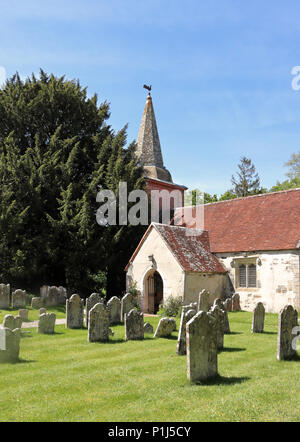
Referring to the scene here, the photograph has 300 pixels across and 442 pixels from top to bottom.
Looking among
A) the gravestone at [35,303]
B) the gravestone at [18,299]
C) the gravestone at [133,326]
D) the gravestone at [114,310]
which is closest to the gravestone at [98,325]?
the gravestone at [133,326]

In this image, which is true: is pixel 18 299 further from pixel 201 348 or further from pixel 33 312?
pixel 201 348

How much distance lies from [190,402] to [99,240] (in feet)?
58.3

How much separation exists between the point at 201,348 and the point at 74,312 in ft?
24.9

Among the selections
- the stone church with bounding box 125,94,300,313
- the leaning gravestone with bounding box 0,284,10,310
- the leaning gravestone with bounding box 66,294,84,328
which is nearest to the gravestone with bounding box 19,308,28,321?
the leaning gravestone with bounding box 66,294,84,328

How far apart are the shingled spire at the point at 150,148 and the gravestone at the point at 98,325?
1990cm

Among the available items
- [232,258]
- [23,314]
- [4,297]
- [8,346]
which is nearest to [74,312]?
[23,314]

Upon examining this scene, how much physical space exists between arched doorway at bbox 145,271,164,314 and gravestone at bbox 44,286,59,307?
15.8ft

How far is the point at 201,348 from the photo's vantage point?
7.51 m

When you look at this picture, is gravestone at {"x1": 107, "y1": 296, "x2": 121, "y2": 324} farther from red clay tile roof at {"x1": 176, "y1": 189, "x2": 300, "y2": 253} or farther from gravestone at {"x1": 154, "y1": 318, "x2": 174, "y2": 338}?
red clay tile roof at {"x1": 176, "y1": 189, "x2": 300, "y2": 253}

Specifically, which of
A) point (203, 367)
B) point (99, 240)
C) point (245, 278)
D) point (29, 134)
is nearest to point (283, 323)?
point (203, 367)

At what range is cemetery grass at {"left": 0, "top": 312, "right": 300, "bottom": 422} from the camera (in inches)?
229

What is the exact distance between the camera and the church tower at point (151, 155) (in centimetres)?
3083

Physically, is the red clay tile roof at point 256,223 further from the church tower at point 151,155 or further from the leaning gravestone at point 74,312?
the leaning gravestone at point 74,312
